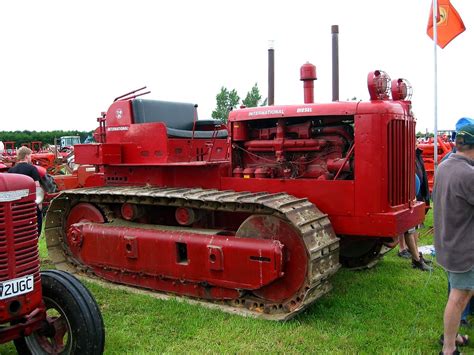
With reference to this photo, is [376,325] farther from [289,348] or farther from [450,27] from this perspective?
[450,27]

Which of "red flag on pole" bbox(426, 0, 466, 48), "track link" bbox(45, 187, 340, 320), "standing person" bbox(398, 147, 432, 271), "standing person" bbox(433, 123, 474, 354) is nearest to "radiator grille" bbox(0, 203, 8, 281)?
"track link" bbox(45, 187, 340, 320)

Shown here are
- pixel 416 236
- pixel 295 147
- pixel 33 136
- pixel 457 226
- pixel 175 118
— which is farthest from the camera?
pixel 33 136

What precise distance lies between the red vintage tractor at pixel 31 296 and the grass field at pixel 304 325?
0.55 metres

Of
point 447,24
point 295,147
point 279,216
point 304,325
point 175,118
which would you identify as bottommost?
point 304,325

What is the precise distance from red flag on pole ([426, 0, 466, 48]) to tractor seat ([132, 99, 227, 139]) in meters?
4.81

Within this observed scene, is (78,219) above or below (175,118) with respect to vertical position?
below

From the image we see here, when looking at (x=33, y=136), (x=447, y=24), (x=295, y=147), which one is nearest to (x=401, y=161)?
(x=295, y=147)

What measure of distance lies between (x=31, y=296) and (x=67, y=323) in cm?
41

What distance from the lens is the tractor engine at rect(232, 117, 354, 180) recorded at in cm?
576

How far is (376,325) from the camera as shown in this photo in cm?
502

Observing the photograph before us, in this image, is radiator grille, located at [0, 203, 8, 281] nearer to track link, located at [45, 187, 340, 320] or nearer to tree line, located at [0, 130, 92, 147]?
track link, located at [45, 187, 340, 320]

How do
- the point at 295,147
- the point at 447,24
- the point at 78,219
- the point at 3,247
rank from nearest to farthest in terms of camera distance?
the point at 3,247 < the point at 295,147 < the point at 78,219 < the point at 447,24

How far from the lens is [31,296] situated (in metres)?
3.90

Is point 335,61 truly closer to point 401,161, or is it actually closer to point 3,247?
point 401,161
